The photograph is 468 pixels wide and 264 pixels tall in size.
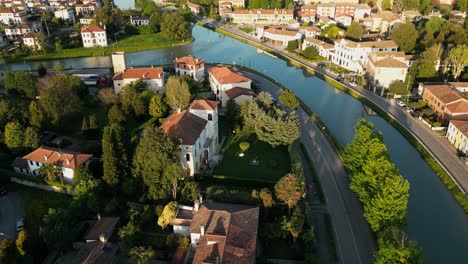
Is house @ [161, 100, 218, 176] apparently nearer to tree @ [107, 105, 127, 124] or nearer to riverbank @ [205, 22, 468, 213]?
tree @ [107, 105, 127, 124]

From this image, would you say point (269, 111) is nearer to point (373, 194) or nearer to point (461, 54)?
point (373, 194)

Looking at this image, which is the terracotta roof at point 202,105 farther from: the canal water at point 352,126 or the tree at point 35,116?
the tree at point 35,116

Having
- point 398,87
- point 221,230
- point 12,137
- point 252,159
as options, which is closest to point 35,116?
point 12,137

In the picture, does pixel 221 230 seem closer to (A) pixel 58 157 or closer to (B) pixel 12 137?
(A) pixel 58 157

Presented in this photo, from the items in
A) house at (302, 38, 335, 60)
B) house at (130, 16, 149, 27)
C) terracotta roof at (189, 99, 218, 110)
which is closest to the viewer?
terracotta roof at (189, 99, 218, 110)

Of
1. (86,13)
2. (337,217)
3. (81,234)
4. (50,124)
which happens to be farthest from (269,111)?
(86,13)

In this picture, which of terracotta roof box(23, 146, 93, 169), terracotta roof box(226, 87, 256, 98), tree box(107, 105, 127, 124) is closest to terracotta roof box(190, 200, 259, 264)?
terracotta roof box(23, 146, 93, 169)
